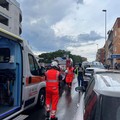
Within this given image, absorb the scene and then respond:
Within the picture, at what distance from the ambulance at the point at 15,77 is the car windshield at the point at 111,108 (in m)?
4.98

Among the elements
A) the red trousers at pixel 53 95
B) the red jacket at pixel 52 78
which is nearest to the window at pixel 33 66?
the red jacket at pixel 52 78

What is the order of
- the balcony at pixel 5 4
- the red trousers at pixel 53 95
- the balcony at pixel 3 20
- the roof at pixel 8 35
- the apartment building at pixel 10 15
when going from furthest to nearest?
1. the balcony at pixel 5 4
2. the apartment building at pixel 10 15
3. the balcony at pixel 3 20
4. the red trousers at pixel 53 95
5. the roof at pixel 8 35

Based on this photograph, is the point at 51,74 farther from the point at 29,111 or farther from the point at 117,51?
the point at 117,51

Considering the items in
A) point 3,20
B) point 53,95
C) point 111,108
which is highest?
point 3,20

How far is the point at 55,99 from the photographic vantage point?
26.6 feet

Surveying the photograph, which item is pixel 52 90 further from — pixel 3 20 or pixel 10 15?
pixel 10 15

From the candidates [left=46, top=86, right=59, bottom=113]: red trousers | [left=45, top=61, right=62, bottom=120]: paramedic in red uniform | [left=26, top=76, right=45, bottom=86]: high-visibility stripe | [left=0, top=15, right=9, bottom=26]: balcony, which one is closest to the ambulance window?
[left=26, top=76, right=45, bottom=86]: high-visibility stripe

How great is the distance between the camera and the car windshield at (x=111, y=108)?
8.65 feet

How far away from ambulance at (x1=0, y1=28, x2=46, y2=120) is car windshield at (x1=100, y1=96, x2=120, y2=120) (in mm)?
4981

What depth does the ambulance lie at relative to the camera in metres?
7.85

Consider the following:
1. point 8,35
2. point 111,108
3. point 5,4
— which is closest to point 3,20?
point 5,4

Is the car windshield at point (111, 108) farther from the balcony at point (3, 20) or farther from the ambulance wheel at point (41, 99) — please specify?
the balcony at point (3, 20)

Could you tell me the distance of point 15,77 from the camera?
7984mm

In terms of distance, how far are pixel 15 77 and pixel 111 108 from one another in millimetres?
5593
